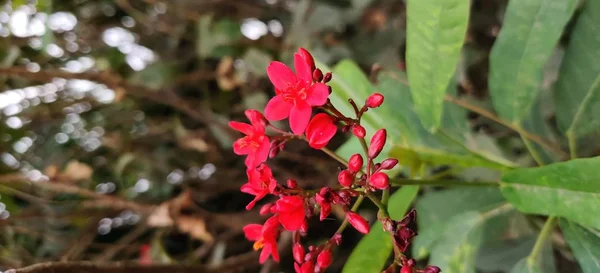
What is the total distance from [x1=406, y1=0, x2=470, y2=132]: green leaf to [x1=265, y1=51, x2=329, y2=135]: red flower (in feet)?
0.55

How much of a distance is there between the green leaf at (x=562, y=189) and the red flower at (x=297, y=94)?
0.25m

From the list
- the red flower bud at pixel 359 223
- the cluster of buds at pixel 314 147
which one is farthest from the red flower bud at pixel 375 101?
the red flower bud at pixel 359 223

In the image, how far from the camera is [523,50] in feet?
2.28

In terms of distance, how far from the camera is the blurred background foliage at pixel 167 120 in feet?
3.89

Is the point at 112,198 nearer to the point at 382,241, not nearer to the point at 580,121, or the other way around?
the point at 382,241

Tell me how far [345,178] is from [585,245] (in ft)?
1.03

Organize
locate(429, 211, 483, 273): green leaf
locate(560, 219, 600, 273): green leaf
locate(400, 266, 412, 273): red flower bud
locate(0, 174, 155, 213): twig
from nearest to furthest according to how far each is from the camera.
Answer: locate(400, 266, 412, 273): red flower bud → locate(560, 219, 600, 273): green leaf → locate(429, 211, 483, 273): green leaf → locate(0, 174, 155, 213): twig

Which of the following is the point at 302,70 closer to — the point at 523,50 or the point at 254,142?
the point at 254,142

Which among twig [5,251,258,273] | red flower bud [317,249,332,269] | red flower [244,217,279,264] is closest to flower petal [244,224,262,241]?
red flower [244,217,279,264]

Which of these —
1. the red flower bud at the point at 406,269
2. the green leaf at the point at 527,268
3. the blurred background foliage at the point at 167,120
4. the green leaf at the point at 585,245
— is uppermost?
the red flower bud at the point at 406,269

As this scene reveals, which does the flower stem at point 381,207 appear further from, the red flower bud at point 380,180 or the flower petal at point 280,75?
the flower petal at point 280,75

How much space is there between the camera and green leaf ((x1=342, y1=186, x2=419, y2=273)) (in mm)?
641

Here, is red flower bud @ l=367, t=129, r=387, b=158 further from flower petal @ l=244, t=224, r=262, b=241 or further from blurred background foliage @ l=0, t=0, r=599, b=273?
blurred background foliage @ l=0, t=0, r=599, b=273

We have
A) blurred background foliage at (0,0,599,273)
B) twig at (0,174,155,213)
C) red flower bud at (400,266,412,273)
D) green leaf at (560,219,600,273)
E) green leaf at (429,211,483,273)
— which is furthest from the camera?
blurred background foliage at (0,0,599,273)
